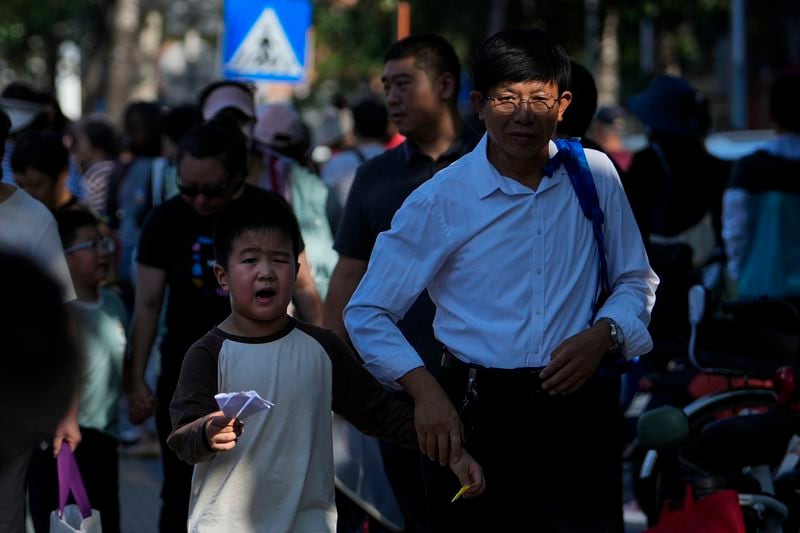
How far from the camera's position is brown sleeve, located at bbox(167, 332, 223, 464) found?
3711mm

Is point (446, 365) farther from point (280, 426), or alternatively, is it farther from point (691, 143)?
point (691, 143)

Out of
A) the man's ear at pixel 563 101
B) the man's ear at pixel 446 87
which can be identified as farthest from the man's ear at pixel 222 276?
the man's ear at pixel 446 87

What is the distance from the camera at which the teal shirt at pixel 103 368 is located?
5680mm

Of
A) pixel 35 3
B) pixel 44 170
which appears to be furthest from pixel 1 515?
pixel 35 3

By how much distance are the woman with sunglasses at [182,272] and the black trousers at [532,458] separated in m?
1.74

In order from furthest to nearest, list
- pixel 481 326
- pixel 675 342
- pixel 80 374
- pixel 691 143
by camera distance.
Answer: pixel 691 143 < pixel 675 342 < pixel 481 326 < pixel 80 374

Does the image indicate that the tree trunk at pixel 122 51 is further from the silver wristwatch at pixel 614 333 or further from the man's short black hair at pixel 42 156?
the silver wristwatch at pixel 614 333

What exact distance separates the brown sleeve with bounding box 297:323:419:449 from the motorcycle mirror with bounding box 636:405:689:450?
141 cm

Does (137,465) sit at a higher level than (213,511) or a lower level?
lower

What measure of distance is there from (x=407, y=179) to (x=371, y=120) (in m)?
5.05

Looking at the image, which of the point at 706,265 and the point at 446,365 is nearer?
the point at 446,365

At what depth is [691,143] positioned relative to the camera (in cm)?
753

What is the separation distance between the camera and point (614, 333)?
3.72 m

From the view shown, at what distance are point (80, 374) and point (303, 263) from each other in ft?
14.3
